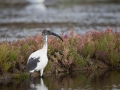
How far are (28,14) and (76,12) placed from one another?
14.1ft

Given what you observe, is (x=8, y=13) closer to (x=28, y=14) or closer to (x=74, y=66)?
(x=28, y=14)

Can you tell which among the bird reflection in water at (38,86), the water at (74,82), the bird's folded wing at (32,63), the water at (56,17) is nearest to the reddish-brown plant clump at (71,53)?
the water at (74,82)

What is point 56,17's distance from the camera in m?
40.8

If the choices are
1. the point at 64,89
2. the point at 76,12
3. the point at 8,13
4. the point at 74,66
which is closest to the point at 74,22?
the point at 76,12

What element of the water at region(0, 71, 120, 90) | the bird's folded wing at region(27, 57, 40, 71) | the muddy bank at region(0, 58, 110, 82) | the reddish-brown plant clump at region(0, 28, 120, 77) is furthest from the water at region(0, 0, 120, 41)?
the bird's folded wing at region(27, 57, 40, 71)

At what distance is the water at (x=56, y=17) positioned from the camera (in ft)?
110

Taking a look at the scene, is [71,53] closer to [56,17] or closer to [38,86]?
[38,86]

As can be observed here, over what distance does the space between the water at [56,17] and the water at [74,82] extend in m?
10.7

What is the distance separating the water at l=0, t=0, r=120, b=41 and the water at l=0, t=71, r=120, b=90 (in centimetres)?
1066

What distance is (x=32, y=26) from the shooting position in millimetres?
35688

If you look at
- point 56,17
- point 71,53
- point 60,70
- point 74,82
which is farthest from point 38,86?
point 56,17

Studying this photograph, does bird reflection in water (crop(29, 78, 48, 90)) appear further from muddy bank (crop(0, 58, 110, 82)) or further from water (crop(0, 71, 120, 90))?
muddy bank (crop(0, 58, 110, 82))

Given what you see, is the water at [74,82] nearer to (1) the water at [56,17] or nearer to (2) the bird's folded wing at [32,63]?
(2) the bird's folded wing at [32,63]

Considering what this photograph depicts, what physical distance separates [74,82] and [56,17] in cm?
2385
